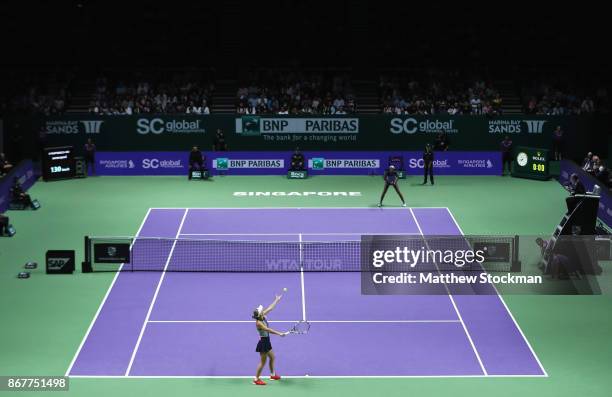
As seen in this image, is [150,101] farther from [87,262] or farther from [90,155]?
[87,262]

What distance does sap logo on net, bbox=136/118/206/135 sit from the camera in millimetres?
46562

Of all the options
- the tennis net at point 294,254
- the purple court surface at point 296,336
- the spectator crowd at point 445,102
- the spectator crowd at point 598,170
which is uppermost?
the spectator crowd at point 445,102

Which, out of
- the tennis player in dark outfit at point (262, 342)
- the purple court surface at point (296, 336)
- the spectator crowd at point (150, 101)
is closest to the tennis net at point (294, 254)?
the purple court surface at point (296, 336)

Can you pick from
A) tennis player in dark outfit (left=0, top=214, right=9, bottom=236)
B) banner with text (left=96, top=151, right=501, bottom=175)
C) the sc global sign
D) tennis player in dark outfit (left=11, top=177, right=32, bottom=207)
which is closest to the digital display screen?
banner with text (left=96, top=151, right=501, bottom=175)

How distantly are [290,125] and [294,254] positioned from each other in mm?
18350

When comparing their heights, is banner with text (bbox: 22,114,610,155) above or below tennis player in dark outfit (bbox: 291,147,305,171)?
above

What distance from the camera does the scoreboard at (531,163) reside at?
137ft

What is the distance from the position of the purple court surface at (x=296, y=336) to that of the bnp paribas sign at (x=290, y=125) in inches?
671

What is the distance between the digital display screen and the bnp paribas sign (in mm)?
8200

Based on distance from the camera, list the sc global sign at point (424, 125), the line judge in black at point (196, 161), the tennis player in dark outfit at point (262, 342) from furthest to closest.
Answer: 1. the sc global sign at point (424, 125)
2. the line judge in black at point (196, 161)
3. the tennis player in dark outfit at point (262, 342)

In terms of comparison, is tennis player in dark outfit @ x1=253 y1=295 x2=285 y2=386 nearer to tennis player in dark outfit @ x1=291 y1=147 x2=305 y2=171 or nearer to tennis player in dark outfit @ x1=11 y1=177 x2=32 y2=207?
tennis player in dark outfit @ x1=11 y1=177 x2=32 y2=207

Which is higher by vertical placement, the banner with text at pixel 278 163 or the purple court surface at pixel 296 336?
the banner with text at pixel 278 163

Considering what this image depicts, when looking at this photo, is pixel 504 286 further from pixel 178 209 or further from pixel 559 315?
pixel 178 209

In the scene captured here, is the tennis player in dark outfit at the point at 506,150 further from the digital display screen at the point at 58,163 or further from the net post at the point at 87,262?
the net post at the point at 87,262
